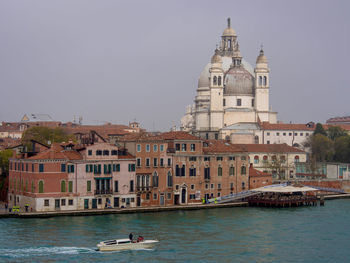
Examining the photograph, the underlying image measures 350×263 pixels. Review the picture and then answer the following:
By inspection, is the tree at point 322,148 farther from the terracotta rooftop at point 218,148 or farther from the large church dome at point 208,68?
the terracotta rooftop at point 218,148

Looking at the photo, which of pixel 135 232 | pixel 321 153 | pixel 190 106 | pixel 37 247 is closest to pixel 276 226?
pixel 135 232

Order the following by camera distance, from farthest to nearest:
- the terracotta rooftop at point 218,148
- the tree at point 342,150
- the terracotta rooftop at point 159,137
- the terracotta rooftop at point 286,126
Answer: the terracotta rooftop at point 286,126
the tree at point 342,150
the terracotta rooftop at point 218,148
the terracotta rooftop at point 159,137

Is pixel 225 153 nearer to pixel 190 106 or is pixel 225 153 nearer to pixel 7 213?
pixel 7 213

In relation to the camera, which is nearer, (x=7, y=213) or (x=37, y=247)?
(x=37, y=247)

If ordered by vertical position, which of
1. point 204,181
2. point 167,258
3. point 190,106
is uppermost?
point 190,106

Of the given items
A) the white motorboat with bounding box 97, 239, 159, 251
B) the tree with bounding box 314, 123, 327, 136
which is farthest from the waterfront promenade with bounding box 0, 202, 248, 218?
the tree with bounding box 314, 123, 327, 136

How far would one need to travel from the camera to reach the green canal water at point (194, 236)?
35969 mm

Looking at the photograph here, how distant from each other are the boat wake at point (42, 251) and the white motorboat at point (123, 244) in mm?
463

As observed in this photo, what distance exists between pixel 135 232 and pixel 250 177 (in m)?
17.0

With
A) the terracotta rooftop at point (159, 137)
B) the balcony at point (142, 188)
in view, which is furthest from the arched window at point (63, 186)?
the terracotta rooftop at point (159, 137)

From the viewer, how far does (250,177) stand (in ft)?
186

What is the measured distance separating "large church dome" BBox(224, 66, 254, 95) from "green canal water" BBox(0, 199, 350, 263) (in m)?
44.6

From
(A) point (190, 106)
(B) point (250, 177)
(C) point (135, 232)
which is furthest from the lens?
(A) point (190, 106)

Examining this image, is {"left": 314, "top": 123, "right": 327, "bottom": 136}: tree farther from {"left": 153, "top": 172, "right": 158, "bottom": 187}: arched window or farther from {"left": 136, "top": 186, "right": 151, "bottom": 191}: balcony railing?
{"left": 136, "top": 186, "right": 151, "bottom": 191}: balcony railing
